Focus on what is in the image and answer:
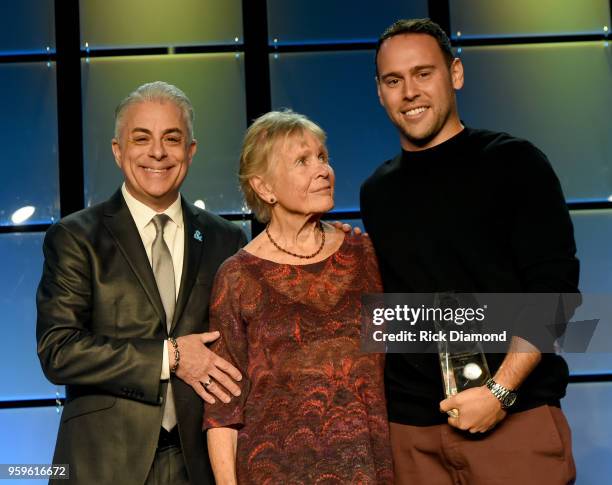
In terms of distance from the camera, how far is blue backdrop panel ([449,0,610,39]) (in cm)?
395

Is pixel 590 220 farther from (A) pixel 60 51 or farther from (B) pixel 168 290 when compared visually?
(A) pixel 60 51

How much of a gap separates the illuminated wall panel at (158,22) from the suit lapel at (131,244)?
1.40 metres

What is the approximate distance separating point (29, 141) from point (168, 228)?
142 cm

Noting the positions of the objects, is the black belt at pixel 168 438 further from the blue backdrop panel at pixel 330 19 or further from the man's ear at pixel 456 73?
the blue backdrop panel at pixel 330 19

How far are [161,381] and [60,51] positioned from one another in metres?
1.95

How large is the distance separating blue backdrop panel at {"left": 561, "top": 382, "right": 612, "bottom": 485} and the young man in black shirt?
5.21ft

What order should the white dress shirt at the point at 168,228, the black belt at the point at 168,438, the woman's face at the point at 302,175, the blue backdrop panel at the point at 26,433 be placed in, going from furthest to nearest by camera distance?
1. the blue backdrop panel at the point at 26,433
2. the white dress shirt at the point at 168,228
3. the black belt at the point at 168,438
4. the woman's face at the point at 302,175

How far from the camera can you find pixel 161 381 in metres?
2.55

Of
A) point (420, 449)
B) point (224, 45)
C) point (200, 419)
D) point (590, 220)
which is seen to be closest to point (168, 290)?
point (200, 419)

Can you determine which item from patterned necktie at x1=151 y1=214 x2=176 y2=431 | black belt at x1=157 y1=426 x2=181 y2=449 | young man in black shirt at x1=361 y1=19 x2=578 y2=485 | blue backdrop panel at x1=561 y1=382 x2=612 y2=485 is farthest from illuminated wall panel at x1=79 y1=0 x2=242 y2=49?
blue backdrop panel at x1=561 y1=382 x2=612 y2=485

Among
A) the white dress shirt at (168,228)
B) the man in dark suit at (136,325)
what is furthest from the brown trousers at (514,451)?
the white dress shirt at (168,228)

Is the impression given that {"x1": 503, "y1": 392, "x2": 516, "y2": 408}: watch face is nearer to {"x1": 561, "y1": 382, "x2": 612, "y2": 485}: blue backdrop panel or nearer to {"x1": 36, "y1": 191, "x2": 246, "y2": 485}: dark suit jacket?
{"x1": 36, "y1": 191, "x2": 246, "y2": 485}: dark suit jacket

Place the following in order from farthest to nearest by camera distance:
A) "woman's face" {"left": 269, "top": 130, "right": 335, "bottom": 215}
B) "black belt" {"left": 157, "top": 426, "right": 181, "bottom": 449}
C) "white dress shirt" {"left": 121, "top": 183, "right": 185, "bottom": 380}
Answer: "white dress shirt" {"left": 121, "top": 183, "right": 185, "bottom": 380} < "black belt" {"left": 157, "top": 426, "right": 181, "bottom": 449} < "woman's face" {"left": 269, "top": 130, "right": 335, "bottom": 215}

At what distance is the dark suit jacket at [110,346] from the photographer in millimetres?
2500
